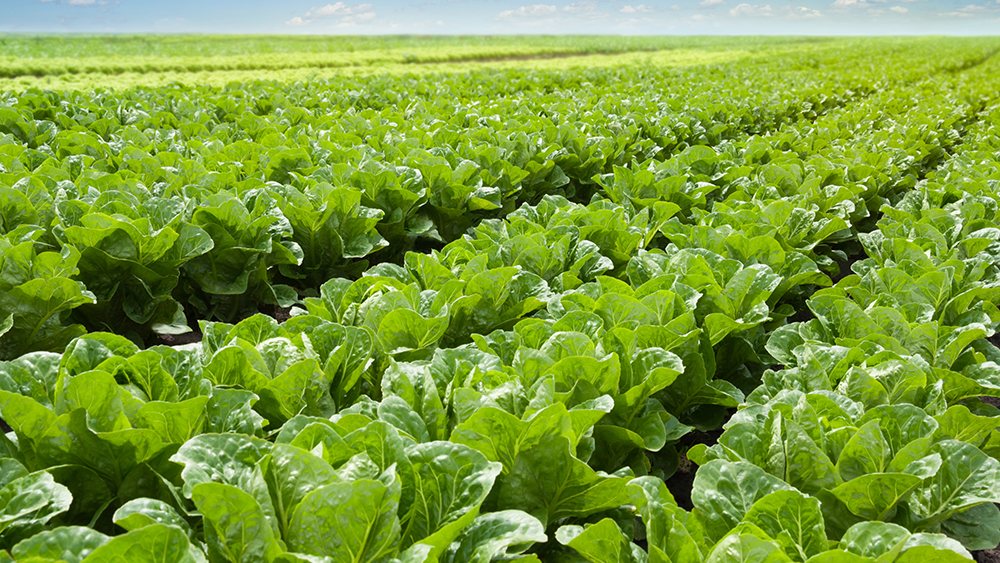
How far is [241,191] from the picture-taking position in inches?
151

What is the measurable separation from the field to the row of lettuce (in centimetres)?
2

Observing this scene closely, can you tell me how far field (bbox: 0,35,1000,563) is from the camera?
1.41 meters

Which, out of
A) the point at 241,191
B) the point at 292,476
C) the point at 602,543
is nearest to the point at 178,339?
the point at 241,191

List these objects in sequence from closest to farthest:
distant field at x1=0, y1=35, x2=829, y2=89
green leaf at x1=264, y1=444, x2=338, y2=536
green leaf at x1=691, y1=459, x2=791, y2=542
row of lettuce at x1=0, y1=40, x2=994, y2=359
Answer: green leaf at x1=264, y1=444, x2=338, y2=536 → green leaf at x1=691, y1=459, x2=791, y2=542 → row of lettuce at x1=0, y1=40, x2=994, y2=359 → distant field at x1=0, y1=35, x2=829, y2=89

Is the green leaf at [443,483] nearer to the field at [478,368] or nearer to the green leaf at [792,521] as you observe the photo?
the field at [478,368]

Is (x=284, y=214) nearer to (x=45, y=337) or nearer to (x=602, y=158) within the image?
(x=45, y=337)

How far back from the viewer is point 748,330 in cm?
296

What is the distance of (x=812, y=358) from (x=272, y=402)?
1919 millimetres

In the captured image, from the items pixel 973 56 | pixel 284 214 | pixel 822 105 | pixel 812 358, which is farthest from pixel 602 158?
pixel 973 56

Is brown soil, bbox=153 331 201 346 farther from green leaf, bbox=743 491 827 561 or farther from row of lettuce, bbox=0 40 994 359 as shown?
green leaf, bbox=743 491 827 561

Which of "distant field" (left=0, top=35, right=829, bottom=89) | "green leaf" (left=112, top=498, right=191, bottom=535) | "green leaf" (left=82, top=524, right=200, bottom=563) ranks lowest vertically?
"green leaf" (left=112, top=498, right=191, bottom=535)

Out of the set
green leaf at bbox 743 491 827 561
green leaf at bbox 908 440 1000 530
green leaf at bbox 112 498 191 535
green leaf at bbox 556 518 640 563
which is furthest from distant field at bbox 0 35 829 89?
green leaf at bbox 908 440 1000 530

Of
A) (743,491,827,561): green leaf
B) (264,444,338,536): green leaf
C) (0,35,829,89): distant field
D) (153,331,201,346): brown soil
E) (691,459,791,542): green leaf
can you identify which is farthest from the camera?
(0,35,829,89): distant field

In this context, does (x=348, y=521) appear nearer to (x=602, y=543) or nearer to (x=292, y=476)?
(x=292, y=476)
